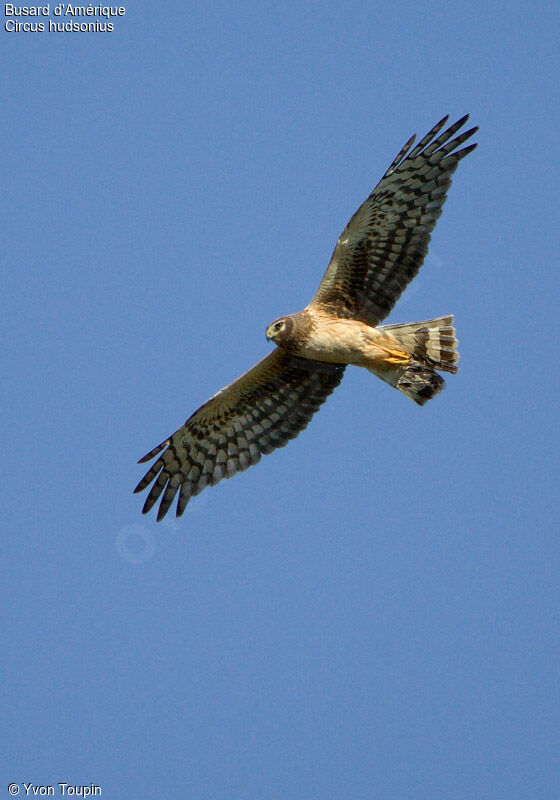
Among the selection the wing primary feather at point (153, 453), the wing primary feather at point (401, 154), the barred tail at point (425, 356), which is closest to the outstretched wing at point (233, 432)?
the wing primary feather at point (153, 453)

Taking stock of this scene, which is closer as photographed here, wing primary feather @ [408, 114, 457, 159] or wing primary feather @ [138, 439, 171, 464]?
wing primary feather @ [408, 114, 457, 159]

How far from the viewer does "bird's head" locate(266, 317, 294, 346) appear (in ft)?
31.8

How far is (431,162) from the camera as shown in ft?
32.0

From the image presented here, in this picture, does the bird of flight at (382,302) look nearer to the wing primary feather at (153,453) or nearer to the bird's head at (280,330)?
the bird's head at (280,330)

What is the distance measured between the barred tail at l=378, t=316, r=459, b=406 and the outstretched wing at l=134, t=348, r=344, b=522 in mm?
727

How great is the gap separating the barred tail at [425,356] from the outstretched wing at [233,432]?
28.6 inches

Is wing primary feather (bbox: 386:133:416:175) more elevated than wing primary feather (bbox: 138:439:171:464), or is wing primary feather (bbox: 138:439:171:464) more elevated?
wing primary feather (bbox: 386:133:416:175)

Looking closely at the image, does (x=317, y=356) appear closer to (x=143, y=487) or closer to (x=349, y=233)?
(x=349, y=233)

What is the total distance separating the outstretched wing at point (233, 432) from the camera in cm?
1059

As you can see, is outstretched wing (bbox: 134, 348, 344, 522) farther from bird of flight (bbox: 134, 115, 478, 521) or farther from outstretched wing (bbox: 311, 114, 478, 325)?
outstretched wing (bbox: 311, 114, 478, 325)

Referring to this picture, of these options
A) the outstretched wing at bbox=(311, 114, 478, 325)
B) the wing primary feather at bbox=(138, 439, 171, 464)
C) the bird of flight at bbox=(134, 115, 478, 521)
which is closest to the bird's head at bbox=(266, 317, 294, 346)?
the bird of flight at bbox=(134, 115, 478, 521)

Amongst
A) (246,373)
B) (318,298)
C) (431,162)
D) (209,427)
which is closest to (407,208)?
(431,162)

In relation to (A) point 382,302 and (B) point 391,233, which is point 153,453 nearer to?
(A) point 382,302

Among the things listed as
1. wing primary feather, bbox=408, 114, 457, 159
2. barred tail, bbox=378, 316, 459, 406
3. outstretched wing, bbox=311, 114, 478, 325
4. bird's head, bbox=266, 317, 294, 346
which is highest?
wing primary feather, bbox=408, 114, 457, 159
